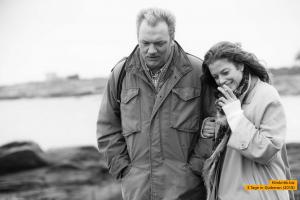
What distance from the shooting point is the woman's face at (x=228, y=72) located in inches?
103

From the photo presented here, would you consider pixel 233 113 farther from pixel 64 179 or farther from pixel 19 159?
pixel 19 159

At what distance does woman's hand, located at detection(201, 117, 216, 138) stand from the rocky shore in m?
2.57

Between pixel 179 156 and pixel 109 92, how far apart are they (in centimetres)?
71

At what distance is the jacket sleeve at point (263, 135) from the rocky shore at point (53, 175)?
3123 mm

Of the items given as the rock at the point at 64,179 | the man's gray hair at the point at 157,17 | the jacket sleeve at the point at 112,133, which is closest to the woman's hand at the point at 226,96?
the man's gray hair at the point at 157,17

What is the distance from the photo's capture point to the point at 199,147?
3061mm

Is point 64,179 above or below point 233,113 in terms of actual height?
below

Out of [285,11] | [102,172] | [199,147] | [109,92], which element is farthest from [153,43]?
[285,11]

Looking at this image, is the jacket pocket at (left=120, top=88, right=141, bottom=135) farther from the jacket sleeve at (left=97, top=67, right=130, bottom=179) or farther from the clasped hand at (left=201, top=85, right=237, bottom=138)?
the clasped hand at (left=201, top=85, right=237, bottom=138)

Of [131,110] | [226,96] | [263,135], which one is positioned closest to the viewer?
[263,135]

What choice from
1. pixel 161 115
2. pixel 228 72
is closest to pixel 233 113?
pixel 228 72

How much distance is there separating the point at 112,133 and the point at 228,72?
109cm

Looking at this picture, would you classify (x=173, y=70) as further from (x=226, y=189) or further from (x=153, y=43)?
(x=226, y=189)

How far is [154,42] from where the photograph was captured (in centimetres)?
296
